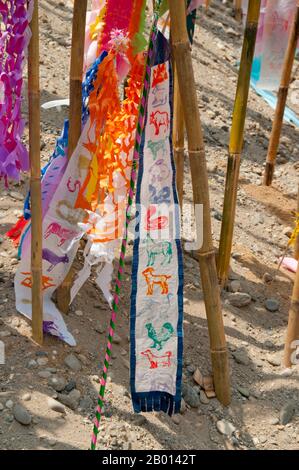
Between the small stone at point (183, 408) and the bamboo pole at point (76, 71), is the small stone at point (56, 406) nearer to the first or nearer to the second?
the small stone at point (183, 408)

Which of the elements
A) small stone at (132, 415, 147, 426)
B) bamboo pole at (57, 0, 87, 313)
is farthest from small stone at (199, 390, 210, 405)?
bamboo pole at (57, 0, 87, 313)

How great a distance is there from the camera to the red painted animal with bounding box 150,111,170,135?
2.42 metres

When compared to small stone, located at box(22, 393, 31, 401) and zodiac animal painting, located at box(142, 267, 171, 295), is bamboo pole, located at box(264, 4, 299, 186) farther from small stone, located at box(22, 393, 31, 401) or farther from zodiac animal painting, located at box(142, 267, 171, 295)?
small stone, located at box(22, 393, 31, 401)

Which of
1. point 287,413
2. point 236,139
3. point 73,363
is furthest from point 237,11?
point 73,363

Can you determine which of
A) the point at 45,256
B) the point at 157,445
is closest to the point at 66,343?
the point at 45,256

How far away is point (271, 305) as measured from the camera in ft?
11.5

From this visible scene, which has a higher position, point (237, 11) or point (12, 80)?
point (12, 80)

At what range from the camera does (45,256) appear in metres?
2.79

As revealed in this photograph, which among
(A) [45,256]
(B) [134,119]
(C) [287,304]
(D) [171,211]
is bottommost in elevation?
(C) [287,304]

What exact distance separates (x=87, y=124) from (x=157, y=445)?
1.09m

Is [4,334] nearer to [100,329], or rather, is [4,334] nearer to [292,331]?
[100,329]

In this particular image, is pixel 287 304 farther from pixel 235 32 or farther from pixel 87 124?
pixel 235 32

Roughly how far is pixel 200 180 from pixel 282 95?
6.55 ft

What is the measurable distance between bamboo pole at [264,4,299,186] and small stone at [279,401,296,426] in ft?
6.40
